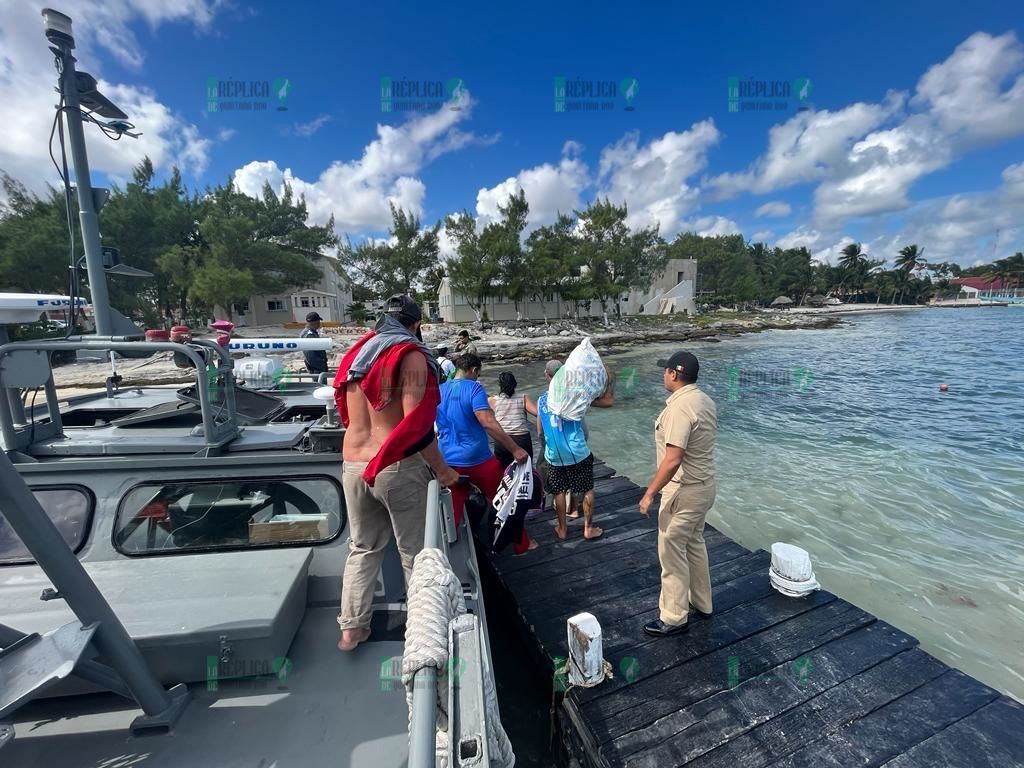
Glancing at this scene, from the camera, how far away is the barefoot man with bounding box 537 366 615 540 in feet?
14.1

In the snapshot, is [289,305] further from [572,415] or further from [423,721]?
[423,721]

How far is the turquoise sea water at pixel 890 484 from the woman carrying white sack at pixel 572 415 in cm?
368

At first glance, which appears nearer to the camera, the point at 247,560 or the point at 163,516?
the point at 247,560

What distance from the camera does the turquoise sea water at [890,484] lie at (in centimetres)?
507

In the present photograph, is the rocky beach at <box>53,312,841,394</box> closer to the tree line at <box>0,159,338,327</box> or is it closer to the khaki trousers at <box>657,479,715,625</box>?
the tree line at <box>0,159,338,327</box>

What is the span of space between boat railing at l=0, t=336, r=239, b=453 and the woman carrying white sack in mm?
2699

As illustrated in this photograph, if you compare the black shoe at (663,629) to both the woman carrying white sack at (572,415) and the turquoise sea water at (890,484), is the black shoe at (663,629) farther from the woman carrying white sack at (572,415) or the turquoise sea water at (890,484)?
the turquoise sea water at (890,484)

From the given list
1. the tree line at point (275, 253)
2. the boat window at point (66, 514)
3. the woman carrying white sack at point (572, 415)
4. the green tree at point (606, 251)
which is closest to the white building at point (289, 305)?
the tree line at point (275, 253)

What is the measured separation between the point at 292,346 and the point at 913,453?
1320 cm

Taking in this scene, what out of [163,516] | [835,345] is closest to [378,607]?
[163,516]

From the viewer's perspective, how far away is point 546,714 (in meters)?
3.73

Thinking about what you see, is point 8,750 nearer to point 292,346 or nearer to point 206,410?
point 206,410

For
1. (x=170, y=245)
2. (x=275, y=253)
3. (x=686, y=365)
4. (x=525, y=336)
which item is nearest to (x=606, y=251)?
(x=525, y=336)

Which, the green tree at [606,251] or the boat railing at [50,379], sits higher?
the green tree at [606,251]
